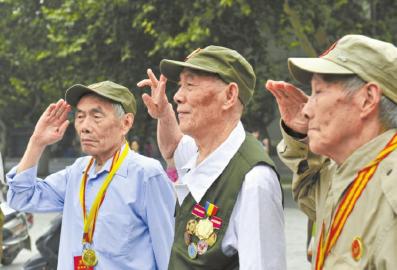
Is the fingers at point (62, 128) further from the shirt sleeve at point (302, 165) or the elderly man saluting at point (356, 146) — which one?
the elderly man saluting at point (356, 146)

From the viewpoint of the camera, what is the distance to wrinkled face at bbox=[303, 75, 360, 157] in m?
2.37

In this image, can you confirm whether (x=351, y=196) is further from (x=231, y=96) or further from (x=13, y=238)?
(x=13, y=238)

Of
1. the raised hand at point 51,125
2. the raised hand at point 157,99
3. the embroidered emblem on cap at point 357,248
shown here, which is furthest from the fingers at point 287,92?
the raised hand at point 51,125

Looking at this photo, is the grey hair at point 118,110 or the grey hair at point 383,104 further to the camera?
the grey hair at point 118,110

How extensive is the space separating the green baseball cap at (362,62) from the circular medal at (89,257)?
190 cm

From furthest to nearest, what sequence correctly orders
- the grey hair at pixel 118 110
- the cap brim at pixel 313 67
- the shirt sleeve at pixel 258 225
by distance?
the grey hair at pixel 118 110 < the shirt sleeve at pixel 258 225 < the cap brim at pixel 313 67

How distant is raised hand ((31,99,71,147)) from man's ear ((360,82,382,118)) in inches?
87.6

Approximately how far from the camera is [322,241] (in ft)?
7.98

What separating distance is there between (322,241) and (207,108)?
85 cm

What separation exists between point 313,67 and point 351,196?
1.34 ft

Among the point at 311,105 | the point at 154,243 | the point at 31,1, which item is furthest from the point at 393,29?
the point at 311,105

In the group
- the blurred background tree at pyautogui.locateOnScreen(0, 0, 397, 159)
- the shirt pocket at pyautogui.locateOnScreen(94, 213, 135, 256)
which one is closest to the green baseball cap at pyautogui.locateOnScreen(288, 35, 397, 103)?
the shirt pocket at pyautogui.locateOnScreen(94, 213, 135, 256)

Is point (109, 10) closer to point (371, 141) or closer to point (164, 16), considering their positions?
point (164, 16)

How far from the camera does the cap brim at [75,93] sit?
13.7 feet
